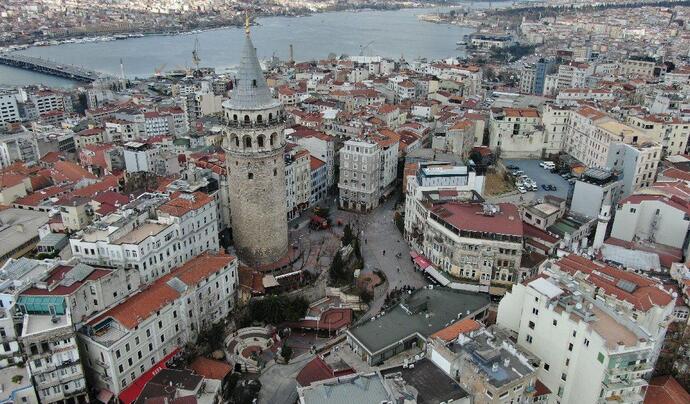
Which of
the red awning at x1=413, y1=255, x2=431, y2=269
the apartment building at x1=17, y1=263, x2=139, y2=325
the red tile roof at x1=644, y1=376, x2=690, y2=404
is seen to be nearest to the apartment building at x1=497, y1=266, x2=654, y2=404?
the red tile roof at x1=644, y1=376, x2=690, y2=404

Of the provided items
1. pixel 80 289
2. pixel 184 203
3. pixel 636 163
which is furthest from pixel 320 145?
pixel 80 289

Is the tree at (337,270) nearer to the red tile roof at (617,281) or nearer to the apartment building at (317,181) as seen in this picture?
the apartment building at (317,181)

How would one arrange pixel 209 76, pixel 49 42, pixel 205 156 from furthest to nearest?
pixel 49 42, pixel 209 76, pixel 205 156

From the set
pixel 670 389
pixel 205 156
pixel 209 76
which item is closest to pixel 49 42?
pixel 209 76

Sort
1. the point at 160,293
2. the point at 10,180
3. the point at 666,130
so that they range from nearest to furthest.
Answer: the point at 160,293
the point at 10,180
the point at 666,130

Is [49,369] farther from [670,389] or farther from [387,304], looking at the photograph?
[670,389]

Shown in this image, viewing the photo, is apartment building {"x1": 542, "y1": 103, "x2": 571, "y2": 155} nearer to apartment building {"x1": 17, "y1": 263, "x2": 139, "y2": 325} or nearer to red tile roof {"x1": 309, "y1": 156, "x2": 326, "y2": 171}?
red tile roof {"x1": 309, "y1": 156, "x2": 326, "y2": 171}

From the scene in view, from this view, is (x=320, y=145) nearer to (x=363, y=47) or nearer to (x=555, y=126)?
(x=555, y=126)
